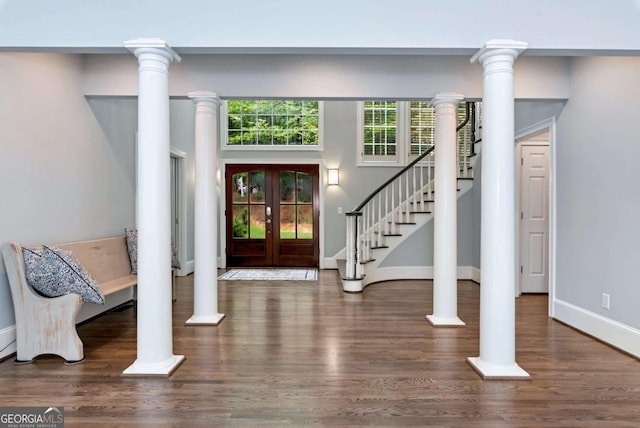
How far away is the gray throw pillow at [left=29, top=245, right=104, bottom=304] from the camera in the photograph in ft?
9.62

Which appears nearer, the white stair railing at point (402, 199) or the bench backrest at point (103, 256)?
the bench backrest at point (103, 256)

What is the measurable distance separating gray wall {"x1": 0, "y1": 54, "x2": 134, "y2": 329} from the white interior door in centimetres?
506

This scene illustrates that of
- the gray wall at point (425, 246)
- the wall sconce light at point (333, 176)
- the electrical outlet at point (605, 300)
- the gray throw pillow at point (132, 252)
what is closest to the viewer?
the electrical outlet at point (605, 300)

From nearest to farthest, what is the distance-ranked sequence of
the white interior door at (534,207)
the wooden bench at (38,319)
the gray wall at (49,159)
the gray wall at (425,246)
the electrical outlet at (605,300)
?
the wooden bench at (38,319), the gray wall at (49,159), the electrical outlet at (605,300), the white interior door at (534,207), the gray wall at (425,246)

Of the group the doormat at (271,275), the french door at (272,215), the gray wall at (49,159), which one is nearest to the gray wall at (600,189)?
the doormat at (271,275)

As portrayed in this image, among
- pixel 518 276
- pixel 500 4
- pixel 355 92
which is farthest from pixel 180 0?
pixel 518 276

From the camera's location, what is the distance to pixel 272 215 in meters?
7.73

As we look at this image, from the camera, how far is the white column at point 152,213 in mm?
2684

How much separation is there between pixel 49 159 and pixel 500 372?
3.96 meters

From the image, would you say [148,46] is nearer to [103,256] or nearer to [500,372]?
[103,256]

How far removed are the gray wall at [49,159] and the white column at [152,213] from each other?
1.22 m

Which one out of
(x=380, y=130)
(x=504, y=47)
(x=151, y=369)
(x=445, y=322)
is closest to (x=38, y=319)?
(x=151, y=369)

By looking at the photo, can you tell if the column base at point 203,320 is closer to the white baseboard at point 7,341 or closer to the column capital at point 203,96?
the white baseboard at point 7,341

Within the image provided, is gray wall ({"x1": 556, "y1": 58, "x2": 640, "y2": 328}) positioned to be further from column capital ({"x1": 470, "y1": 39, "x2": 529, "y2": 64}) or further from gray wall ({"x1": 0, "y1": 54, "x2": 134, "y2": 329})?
gray wall ({"x1": 0, "y1": 54, "x2": 134, "y2": 329})
